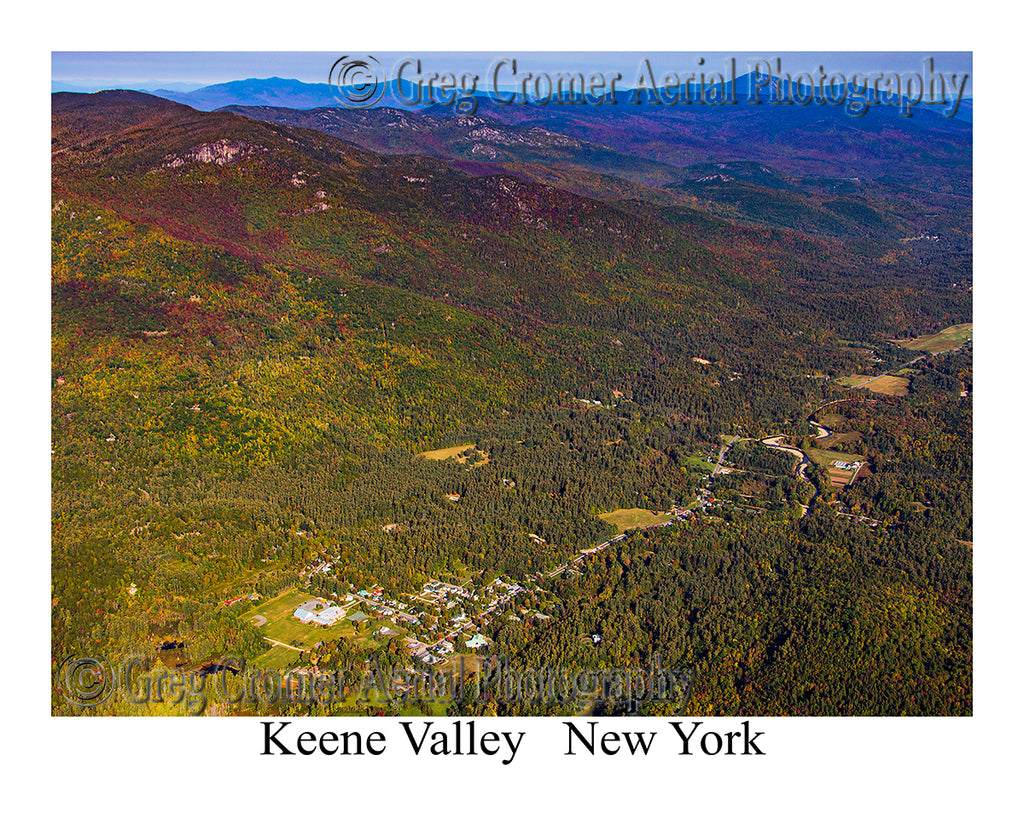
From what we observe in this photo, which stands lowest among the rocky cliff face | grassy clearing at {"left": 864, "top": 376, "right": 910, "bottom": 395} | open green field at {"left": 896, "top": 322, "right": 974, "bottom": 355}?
grassy clearing at {"left": 864, "top": 376, "right": 910, "bottom": 395}

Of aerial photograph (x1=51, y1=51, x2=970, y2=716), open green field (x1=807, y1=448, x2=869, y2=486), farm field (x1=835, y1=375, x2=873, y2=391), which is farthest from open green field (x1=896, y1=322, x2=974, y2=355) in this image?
open green field (x1=807, y1=448, x2=869, y2=486)

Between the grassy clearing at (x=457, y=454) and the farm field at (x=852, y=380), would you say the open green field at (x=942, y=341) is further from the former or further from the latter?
the grassy clearing at (x=457, y=454)

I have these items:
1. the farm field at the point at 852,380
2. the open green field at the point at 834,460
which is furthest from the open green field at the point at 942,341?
the open green field at the point at 834,460

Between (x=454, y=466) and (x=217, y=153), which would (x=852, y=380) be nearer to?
(x=454, y=466)

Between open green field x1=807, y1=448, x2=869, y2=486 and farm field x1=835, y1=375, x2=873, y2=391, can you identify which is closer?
open green field x1=807, y1=448, x2=869, y2=486

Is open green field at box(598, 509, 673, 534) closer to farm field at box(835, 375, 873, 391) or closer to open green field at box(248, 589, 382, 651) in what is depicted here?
open green field at box(248, 589, 382, 651)

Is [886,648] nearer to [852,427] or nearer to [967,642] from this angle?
[967,642]

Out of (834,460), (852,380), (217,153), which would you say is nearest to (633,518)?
(834,460)
